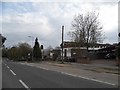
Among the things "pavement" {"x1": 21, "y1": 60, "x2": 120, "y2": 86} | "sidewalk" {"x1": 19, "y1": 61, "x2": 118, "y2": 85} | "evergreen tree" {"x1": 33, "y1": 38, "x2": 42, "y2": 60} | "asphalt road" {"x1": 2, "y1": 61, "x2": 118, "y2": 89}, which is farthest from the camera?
"evergreen tree" {"x1": 33, "y1": 38, "x2": 42, "y2": 60}

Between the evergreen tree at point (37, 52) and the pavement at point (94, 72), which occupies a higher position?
the evergreen tree at point (37, 52)

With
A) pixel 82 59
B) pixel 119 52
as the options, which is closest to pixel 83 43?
pixel 82 59

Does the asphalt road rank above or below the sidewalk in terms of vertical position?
above

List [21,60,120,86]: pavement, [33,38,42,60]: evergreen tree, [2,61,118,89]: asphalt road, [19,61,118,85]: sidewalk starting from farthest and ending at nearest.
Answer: [33,38,42,60]: evergreen tree, [21,60,120,86]: pavement, [19,61,118,85]: sidewalk, [2,61,118,89]: asphalt road

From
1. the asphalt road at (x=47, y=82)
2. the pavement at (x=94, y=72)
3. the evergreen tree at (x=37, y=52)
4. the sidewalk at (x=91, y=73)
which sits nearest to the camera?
the asphalt road at (x=47, y=82)

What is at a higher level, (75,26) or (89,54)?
(75,26)

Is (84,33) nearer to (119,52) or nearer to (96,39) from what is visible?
(96,39)

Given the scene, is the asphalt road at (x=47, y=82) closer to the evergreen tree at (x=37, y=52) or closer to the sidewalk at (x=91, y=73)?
the sidewalk at (x=91, y=73)

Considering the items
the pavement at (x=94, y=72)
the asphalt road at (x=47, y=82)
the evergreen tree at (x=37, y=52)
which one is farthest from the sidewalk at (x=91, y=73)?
the evergreen tree at (x=37, y=52)

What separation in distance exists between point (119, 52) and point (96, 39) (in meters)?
31.1

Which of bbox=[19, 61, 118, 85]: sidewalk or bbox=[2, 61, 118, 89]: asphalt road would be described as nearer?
bbox=[2, 61, 118, 89]: asphalt road

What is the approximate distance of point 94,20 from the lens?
8506 cm

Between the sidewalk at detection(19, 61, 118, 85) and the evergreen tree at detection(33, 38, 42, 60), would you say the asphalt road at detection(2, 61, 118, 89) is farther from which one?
the evergreen tree at detection(33, 38, 42, 60)

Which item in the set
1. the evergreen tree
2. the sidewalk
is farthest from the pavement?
the evergreen tree
